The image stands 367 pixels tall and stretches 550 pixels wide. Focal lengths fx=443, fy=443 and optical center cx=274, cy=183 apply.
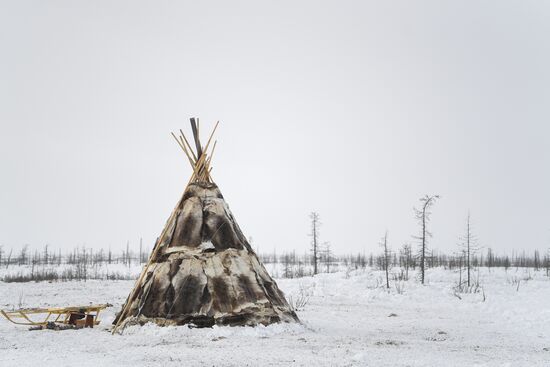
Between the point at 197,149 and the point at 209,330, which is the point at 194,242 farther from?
the point at 197,149

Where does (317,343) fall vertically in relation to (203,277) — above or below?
below

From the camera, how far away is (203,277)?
1080 centimetres

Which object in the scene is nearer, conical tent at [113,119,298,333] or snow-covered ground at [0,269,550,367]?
snow-covered ground at [0,269,550,367]

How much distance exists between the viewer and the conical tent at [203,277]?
34.0ft

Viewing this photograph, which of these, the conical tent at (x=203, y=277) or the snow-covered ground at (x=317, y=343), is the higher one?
the conical tent at (x=203, y=277)

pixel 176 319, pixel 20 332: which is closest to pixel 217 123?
pixel 176 319

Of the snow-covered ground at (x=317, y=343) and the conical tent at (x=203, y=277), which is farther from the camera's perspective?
the conical tent at (x=203, y=277)

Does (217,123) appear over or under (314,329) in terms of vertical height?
over

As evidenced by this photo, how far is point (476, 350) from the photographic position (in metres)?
9.31

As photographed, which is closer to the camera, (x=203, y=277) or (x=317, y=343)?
(x=317, y=343)

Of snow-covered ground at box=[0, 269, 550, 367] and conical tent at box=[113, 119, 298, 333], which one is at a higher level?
conical tent at box=[113, 119, 298, 333]

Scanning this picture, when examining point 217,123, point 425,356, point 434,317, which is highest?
point 217,123

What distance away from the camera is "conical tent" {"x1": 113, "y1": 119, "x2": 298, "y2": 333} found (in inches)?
408

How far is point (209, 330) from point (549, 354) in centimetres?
713
